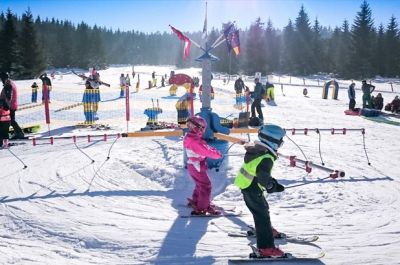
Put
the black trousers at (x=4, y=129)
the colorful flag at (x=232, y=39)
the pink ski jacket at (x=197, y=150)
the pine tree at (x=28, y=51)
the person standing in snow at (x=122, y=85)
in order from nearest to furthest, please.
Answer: the pink ski jacket at (x=197, y=150)
the colorful flag at (x=232, y=39)
the black trousers at (x=4, y=129)
the person standing in snow at (x=122, y=85)
the pine tree at (x=28, y=51)

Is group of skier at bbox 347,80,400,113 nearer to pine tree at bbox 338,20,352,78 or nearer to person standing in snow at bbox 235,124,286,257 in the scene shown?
person standing in snow at bbox 235,124,286,257

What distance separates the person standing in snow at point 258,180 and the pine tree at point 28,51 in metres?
54.2

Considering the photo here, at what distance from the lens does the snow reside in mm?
5465

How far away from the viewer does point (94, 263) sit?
5.08 m

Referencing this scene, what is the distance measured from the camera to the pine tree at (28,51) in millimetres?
53344

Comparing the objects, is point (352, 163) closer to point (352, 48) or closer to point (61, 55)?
point (352, 48)

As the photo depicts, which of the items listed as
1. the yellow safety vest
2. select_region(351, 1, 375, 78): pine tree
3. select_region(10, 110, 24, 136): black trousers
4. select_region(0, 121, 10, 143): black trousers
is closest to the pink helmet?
the yellow safety vest

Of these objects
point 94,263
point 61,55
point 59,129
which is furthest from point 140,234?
point 61,55

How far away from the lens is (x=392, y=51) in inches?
2313

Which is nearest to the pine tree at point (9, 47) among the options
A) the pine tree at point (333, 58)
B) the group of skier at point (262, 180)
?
the pine tree at point (333, 58)

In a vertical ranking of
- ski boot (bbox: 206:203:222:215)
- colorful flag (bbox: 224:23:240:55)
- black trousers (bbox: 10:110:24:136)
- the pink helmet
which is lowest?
ski boot (bbox: 206:203:222:215)

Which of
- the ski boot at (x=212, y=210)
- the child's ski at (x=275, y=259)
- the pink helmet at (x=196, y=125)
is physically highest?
the pink helmet at (x=196, y=125)

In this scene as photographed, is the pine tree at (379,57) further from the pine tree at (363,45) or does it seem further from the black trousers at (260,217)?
the black trousers at (260,217)

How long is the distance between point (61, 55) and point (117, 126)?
74.2 meters
